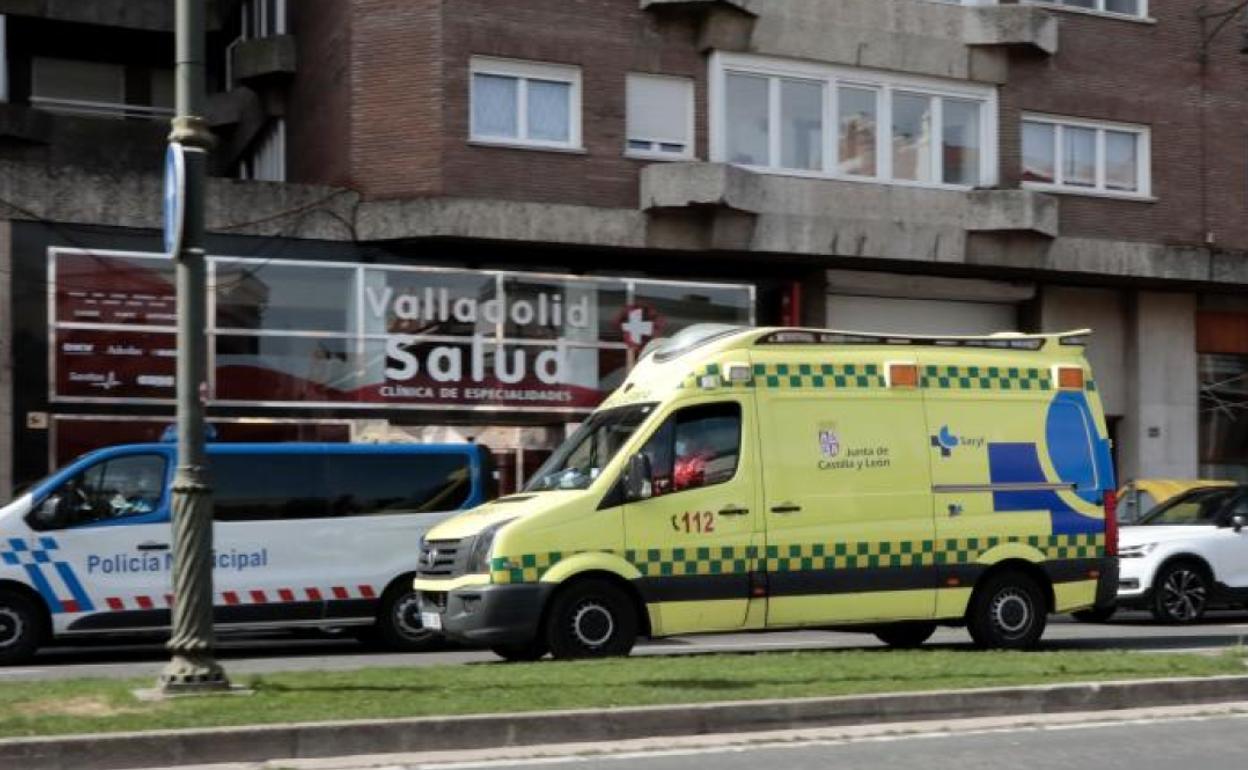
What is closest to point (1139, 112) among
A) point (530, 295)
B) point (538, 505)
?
point (530, 295)

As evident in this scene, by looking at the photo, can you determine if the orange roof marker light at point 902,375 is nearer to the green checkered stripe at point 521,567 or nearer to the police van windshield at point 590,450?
the police van windshield at point 590,450

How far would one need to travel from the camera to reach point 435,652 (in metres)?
16.1

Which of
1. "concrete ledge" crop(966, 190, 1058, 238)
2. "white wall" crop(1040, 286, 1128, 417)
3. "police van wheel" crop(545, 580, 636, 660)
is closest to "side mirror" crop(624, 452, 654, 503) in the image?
"police van wheel" crop(545, 580, 636, 660)

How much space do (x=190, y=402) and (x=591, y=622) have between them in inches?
151

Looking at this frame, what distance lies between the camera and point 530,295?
22.8 meters

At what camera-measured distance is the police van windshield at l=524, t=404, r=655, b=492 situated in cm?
1299

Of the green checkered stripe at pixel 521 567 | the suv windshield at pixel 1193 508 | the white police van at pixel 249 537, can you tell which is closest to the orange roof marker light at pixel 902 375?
the green checkered stripe at pixel 521 567

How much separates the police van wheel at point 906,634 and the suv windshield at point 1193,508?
5544 mm

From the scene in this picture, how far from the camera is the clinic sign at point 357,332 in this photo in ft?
68.5

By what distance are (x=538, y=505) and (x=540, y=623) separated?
0.89 meters

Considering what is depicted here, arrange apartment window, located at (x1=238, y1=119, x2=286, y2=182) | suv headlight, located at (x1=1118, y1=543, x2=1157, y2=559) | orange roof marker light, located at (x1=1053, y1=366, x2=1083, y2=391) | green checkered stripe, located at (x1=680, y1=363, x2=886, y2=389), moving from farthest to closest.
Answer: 1. apartment window, located at (x1=238, y1=119, x2=286, y2=182)
2. suv headlight, located at (x1=1118, y1=543, x2=1157, y2=559)
3. orange roof marker light, located at (x1=1053, y1=366, x2=1083, y2=391)
4. green checkered stripe, located at (x1=680, y1=363, x2=886, y2=389)

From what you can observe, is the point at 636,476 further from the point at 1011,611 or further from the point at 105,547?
the point at 105,547

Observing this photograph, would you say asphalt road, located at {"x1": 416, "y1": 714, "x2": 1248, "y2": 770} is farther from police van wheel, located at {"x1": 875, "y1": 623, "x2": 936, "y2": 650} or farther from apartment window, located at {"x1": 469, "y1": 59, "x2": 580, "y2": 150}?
apartment window, located at {"x1": 469, "y1": 59, "x2": 580, "y2": 150}

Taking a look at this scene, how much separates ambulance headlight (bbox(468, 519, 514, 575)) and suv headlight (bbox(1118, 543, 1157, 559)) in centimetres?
887
